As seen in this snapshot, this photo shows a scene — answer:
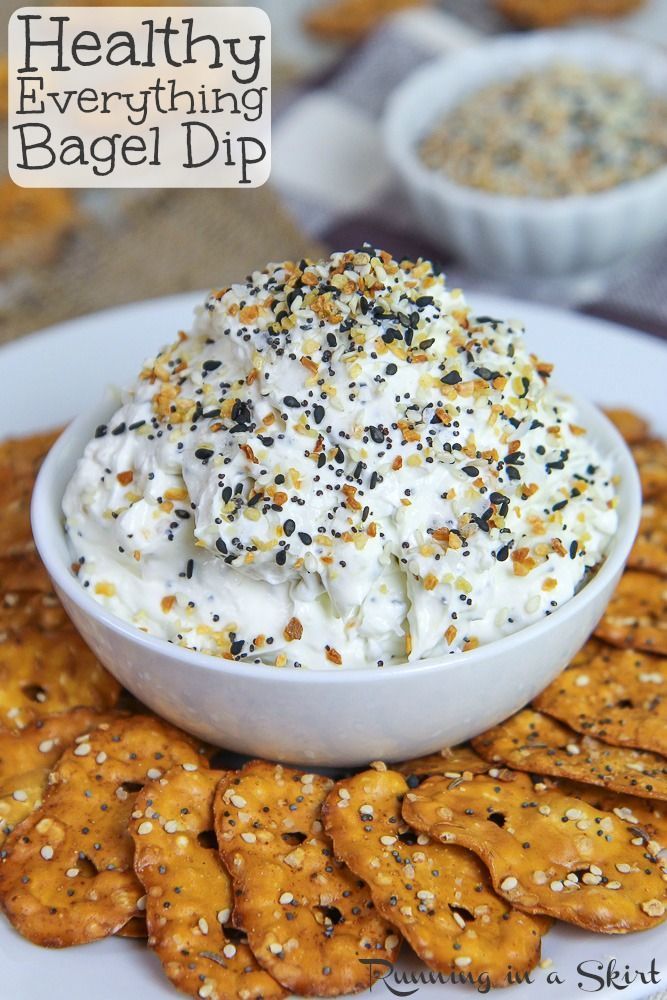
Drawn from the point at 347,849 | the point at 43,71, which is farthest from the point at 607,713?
the point at 43,71

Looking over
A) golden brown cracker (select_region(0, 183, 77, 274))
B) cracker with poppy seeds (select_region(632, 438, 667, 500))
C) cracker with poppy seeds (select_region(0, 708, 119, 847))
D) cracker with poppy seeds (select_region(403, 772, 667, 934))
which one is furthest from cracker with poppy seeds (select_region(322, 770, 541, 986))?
golden brown cracker (select_region(0, 183, 77, 274))

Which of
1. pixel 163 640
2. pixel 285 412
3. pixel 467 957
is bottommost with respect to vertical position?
pixel 467 957

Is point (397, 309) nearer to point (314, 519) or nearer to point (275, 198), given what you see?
point (314, 519)

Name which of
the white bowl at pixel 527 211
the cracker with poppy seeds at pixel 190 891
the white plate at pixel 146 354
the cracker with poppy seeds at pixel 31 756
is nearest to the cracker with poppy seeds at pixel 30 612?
the cracker with poppy seeds at pixel 31 756

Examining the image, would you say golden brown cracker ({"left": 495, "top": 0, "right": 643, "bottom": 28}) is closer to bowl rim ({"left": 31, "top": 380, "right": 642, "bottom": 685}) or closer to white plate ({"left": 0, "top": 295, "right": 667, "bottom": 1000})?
white plate ({"left": 0, "top": 295, "right": 667, "bottom": 1000})

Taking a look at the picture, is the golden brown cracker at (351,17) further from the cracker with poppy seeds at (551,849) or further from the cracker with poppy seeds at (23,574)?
the cracker with poppy seeds at (551,849)

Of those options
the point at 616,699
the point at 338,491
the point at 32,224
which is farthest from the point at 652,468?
the point at 32,224
